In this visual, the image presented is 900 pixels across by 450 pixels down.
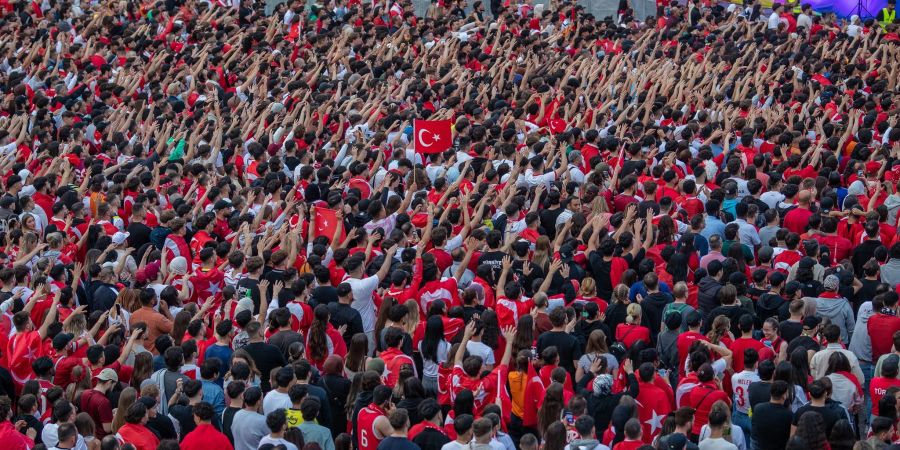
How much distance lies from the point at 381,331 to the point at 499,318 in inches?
40.4

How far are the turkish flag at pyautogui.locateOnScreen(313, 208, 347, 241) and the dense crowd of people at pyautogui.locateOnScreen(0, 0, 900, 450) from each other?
0.04 metres

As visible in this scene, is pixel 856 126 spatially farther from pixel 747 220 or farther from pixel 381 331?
pixel 381 331

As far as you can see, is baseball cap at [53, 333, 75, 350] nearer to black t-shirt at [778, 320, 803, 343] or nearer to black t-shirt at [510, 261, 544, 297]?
black t-shirt at [510, 261, 544, 297]

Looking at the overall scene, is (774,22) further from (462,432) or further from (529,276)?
(462,432)

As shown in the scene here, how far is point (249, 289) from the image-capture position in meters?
12.0

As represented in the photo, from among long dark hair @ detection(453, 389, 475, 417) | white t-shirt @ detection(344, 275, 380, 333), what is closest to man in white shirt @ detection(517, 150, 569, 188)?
white t-shirt @ detection(344, 275, 380, 333)

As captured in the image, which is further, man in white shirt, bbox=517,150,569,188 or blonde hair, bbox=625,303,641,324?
man in white shirt, bbox=517,150,569,188

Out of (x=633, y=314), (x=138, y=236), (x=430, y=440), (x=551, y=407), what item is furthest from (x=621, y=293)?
(x=138, y=236)

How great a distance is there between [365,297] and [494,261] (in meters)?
1.29

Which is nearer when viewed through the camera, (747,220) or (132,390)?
(132,390)

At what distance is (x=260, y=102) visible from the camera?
64.1ft

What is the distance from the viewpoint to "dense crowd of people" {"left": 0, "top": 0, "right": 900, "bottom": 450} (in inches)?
381

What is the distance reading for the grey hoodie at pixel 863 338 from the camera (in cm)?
1148

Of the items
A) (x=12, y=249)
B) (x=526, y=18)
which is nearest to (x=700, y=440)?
(x=12, y=249)
